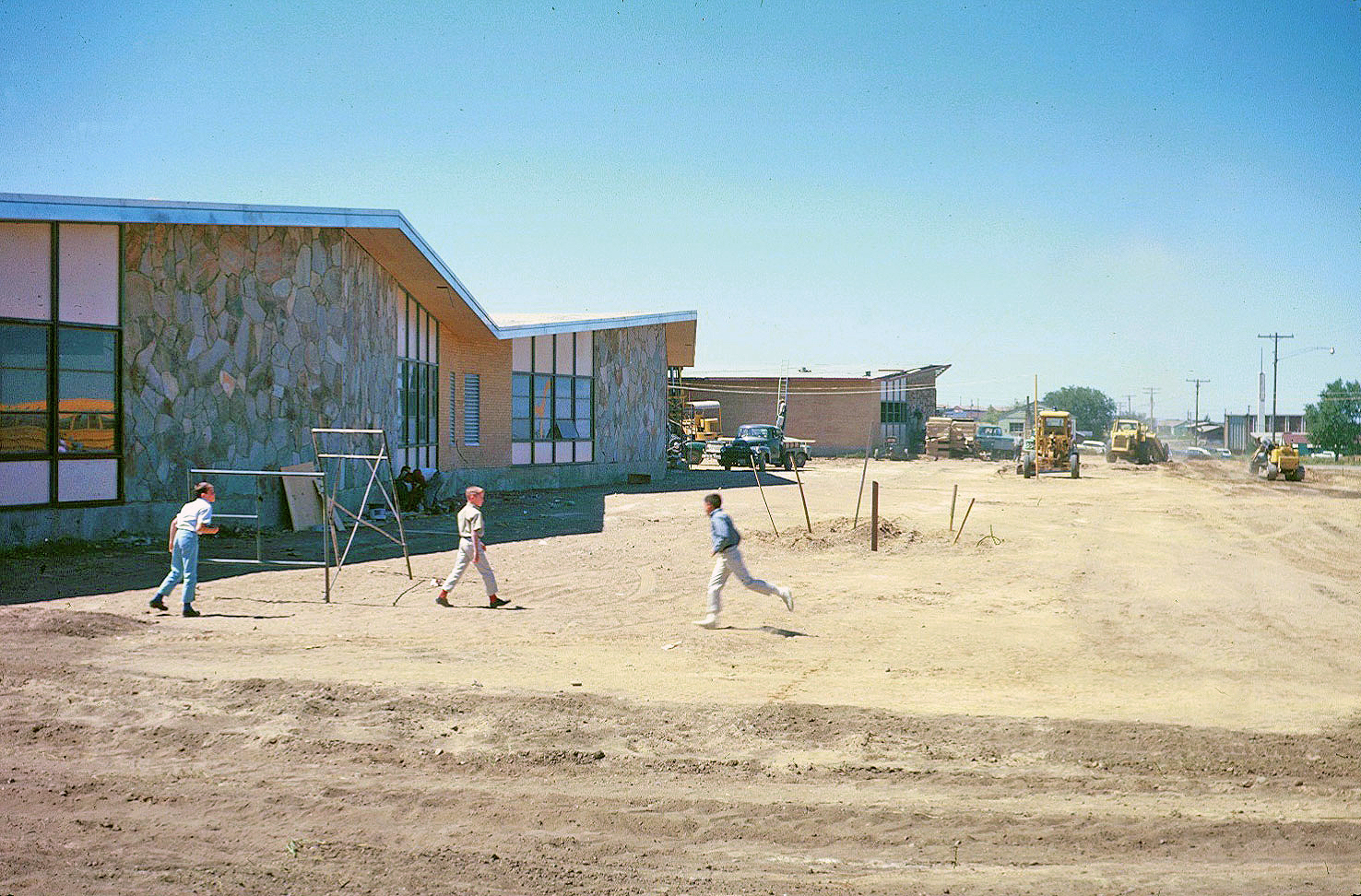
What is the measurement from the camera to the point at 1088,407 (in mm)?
152000

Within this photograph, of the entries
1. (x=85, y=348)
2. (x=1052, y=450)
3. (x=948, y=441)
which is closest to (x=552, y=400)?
(x=85, y=348)

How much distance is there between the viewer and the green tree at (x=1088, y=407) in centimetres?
14712

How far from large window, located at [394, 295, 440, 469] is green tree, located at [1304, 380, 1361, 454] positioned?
79515 millimetres

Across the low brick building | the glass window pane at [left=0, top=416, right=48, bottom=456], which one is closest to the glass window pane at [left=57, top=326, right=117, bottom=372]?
the glass window pane at [left=0, top=416, right=48, bottom=456]

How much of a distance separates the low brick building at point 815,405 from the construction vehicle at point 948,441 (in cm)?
298

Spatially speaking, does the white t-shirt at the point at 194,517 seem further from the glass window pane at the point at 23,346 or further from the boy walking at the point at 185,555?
the glass window pane at the point at 23,346

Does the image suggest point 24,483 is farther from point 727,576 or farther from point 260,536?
point 727,576

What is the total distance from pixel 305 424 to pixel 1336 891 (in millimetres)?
18066

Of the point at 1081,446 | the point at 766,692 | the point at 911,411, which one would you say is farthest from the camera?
the point at 1081,446

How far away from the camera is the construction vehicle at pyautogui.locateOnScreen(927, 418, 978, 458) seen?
6350 centimetres

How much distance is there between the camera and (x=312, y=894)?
208 inches

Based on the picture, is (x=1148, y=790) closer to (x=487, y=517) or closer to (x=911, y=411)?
(x=487, y=517)

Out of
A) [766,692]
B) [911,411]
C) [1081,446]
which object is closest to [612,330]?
[766,692]

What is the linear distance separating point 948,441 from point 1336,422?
149 feet
